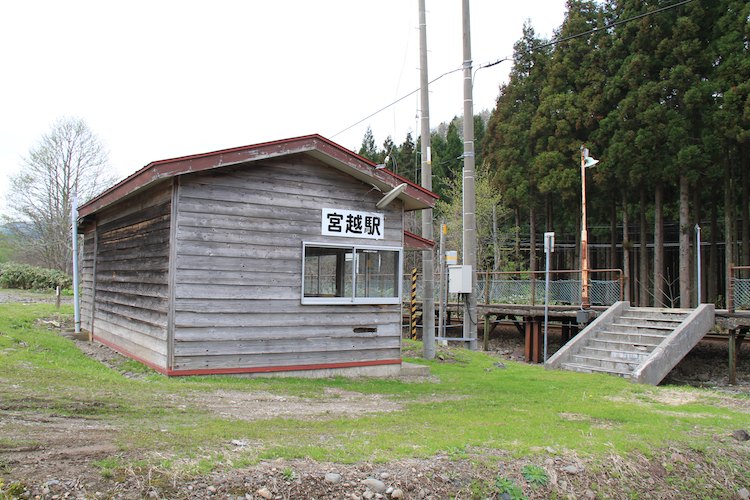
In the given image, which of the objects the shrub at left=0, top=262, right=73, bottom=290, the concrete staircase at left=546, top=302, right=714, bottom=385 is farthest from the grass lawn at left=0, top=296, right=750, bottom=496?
the shrub at left=0, top=262, right=73, bottom=290

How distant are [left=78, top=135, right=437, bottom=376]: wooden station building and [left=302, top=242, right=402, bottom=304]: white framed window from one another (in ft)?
0.08

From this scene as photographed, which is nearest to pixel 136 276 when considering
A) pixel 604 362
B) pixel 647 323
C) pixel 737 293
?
pixel 604 362

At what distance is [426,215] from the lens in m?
13.5

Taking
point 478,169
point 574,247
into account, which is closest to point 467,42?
point 478,169

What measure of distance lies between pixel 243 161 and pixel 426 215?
5495 millimetres

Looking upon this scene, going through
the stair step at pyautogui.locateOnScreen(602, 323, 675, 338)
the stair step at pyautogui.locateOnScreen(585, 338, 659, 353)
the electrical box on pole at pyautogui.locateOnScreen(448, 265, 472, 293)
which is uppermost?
the electrical box on pole at pyautogui.locateOnScreen(448, 265, 472, 293)

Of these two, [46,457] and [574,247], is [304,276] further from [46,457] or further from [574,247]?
[574,247]

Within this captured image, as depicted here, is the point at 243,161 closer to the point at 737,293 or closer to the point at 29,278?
the point at 737,293

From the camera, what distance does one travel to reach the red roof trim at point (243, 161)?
28.0 ft

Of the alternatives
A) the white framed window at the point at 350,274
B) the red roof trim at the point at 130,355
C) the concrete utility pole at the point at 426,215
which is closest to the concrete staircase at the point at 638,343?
the concrete utility pole at the point at 426,215

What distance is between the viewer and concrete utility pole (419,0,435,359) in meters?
13.1

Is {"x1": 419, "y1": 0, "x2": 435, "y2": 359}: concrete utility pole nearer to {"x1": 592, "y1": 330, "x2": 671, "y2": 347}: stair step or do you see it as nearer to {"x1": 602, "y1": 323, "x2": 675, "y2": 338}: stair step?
{"x1": 592, "y1": 330, "x2": 671, "y2": 347}: stair step

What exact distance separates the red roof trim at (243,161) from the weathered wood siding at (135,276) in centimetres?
39

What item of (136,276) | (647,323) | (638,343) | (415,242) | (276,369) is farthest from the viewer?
(647,323)
